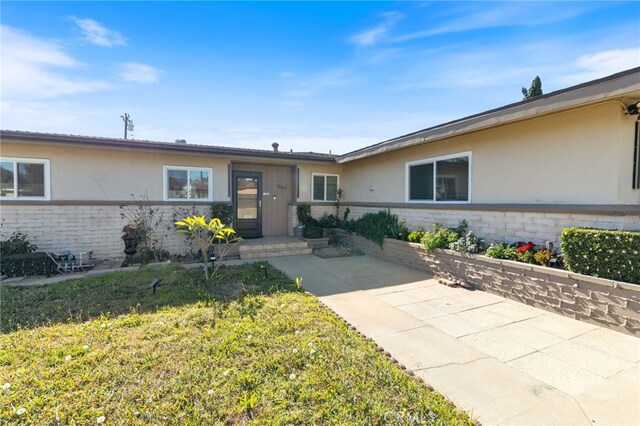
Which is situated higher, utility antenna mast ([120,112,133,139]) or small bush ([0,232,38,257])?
utility antenna mast ([120,112,133,139])

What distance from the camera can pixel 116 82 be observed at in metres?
7.84

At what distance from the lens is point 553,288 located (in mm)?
4273

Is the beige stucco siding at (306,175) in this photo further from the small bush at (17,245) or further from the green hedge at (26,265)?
the small bush at (17,245)

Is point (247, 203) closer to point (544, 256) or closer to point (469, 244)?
point (469, 244)

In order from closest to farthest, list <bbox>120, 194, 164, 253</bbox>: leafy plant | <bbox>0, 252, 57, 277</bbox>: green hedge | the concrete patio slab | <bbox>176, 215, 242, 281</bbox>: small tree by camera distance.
Answer: the concrete patio slab → <bbox>176, 215, 242, 281</bbox>: small tree → <bbox>0, 252, 57, 277</bbox>: green hedge → <bbox>120, 194, 164, 253</bbox>: leafy plant

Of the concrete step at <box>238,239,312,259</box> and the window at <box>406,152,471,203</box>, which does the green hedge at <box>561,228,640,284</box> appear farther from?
the concrete step at <box>238,239,312,259</box>

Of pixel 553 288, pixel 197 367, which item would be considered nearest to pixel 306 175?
pixel 553 288

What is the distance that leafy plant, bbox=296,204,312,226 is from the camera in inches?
406

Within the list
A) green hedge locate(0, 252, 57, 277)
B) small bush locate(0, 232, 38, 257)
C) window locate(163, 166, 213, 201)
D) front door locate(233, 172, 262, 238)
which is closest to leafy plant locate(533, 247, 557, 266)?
front door locate(233, 172, 262, 238)

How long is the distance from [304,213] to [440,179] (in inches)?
188

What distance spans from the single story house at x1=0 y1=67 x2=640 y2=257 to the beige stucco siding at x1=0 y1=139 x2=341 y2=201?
0.03 m

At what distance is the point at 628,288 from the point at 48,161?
1148 centimetres

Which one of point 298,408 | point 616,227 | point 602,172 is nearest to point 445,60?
point 602,172

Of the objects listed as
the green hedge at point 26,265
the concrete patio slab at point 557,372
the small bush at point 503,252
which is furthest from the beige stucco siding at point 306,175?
the concrete patio slab at point 557,372
